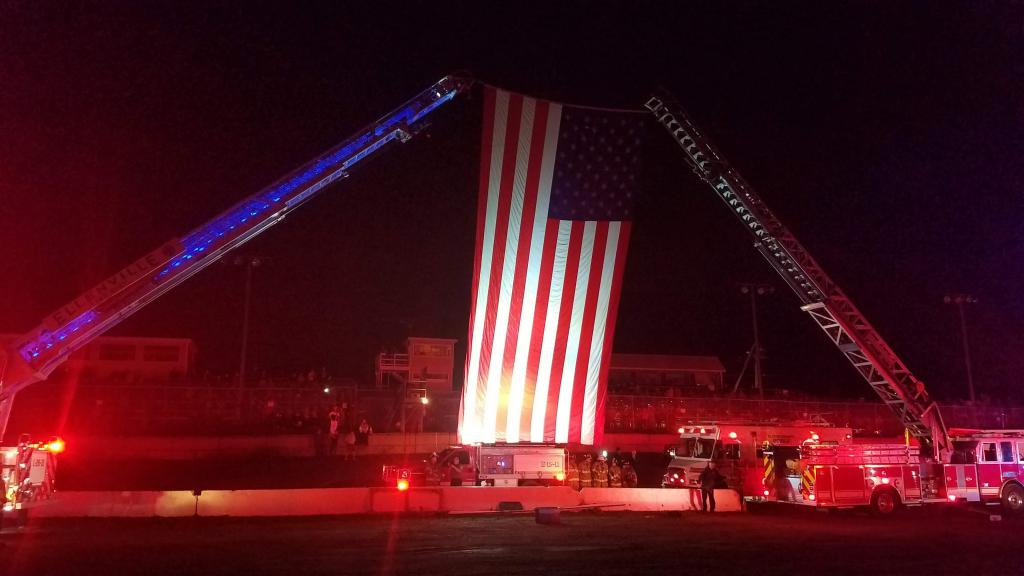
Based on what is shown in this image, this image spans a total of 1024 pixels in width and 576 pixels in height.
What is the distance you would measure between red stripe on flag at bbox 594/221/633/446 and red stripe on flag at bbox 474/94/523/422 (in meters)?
3.13

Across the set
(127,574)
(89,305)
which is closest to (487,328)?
(89,305)

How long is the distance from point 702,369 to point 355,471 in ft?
110

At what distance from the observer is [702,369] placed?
5203 cm

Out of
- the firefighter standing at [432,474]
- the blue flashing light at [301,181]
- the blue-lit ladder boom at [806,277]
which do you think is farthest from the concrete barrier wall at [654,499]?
the blue flashing light at [301,181]

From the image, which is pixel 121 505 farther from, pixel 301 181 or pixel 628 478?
pixel 628 478

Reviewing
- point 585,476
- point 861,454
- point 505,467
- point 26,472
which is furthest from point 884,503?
point 26,472

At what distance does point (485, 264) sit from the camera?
18.2 metres

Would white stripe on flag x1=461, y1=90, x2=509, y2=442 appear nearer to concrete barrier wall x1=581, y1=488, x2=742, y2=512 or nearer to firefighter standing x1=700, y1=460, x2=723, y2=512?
concrete barrier wall x1=581, y1=488, x2=742, y2=512

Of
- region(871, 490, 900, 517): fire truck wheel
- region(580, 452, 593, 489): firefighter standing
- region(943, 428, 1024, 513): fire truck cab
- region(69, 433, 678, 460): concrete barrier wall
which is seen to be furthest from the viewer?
region(69, 433, 678, 460): concrete barrier wall

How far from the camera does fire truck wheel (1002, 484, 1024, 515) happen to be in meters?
19.8

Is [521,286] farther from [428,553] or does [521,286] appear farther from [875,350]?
[875,350]

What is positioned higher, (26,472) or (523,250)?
(523,250)

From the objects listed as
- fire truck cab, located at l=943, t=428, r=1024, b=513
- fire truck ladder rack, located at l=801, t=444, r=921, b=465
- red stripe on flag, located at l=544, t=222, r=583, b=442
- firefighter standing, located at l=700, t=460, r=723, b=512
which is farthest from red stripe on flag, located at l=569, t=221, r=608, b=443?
fire truck cab, located at l=943, t=428, r=1024, b=513

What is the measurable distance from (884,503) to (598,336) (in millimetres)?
9028
